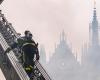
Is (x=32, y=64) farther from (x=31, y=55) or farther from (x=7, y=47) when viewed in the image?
(x=7, y=47)

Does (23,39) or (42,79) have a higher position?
(23,39)

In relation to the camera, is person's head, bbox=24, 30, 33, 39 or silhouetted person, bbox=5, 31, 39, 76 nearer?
person's head, bbox=24, 30, 33, 39

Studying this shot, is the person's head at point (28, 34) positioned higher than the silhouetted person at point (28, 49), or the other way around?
the person's head at point (28, 34)

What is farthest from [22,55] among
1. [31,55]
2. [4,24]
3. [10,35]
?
[4,24]

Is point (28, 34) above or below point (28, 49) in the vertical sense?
above

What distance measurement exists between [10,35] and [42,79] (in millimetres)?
6547

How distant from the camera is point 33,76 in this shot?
22281 mm

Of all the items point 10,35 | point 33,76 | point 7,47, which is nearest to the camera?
point 33,76

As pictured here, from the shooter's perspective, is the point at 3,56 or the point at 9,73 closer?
the point at 9,73

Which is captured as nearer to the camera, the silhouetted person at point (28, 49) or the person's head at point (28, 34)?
the person's head at point (28, 34)

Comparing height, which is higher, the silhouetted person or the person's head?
the person's head

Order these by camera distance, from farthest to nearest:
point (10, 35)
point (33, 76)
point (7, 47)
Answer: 1. point (10, 35)
2. point (7, 47)
3. point (33, 76)

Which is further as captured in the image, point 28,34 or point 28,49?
point 28,49

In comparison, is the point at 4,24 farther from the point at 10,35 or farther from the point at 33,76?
the point at 33,76
